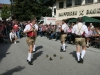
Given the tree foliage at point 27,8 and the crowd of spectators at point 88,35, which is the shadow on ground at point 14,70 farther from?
the tree foliage at point 27,8

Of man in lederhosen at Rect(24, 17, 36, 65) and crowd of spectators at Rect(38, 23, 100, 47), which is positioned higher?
man in lederhosen at Rect(24, 17, 36, 65)

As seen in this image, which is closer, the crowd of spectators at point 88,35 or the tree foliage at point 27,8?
the crowd of spectators at point 88,35

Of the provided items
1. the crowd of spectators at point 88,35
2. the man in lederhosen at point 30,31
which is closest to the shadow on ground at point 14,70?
the man in lederhosen at point 30,31

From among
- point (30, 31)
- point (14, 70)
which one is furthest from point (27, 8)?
point (14, 70)

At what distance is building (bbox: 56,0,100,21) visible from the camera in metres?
25.2

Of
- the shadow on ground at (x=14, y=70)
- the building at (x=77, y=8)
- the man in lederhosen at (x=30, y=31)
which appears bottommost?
the shadow on ground at (x=14, y=70)

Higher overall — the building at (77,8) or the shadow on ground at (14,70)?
the building at (77,8)

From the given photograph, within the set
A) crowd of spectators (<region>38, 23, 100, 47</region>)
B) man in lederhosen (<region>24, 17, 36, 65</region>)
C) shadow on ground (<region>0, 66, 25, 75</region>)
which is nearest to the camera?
shadow on ground (<region>0, 66, 25, 75</region>)

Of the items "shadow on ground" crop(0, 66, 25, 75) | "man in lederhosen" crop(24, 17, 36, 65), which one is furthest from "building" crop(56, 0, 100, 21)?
"shadow on ground" crop(0, 66, 25, 75)

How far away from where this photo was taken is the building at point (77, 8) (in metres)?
25.2

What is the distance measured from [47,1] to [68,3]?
1877cm

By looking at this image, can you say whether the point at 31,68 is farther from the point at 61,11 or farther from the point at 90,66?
the point at 61,11

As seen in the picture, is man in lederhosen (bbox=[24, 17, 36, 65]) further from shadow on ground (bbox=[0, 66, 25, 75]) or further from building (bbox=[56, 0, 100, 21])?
building (bbox=[56, 0, 100, 21])

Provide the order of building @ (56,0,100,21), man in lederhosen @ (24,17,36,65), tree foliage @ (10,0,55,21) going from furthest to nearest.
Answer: tree foliage @ (10,0,55,21) < building @ (56,0,100,21) < man in lederhosen @ (24,17,36,65)
